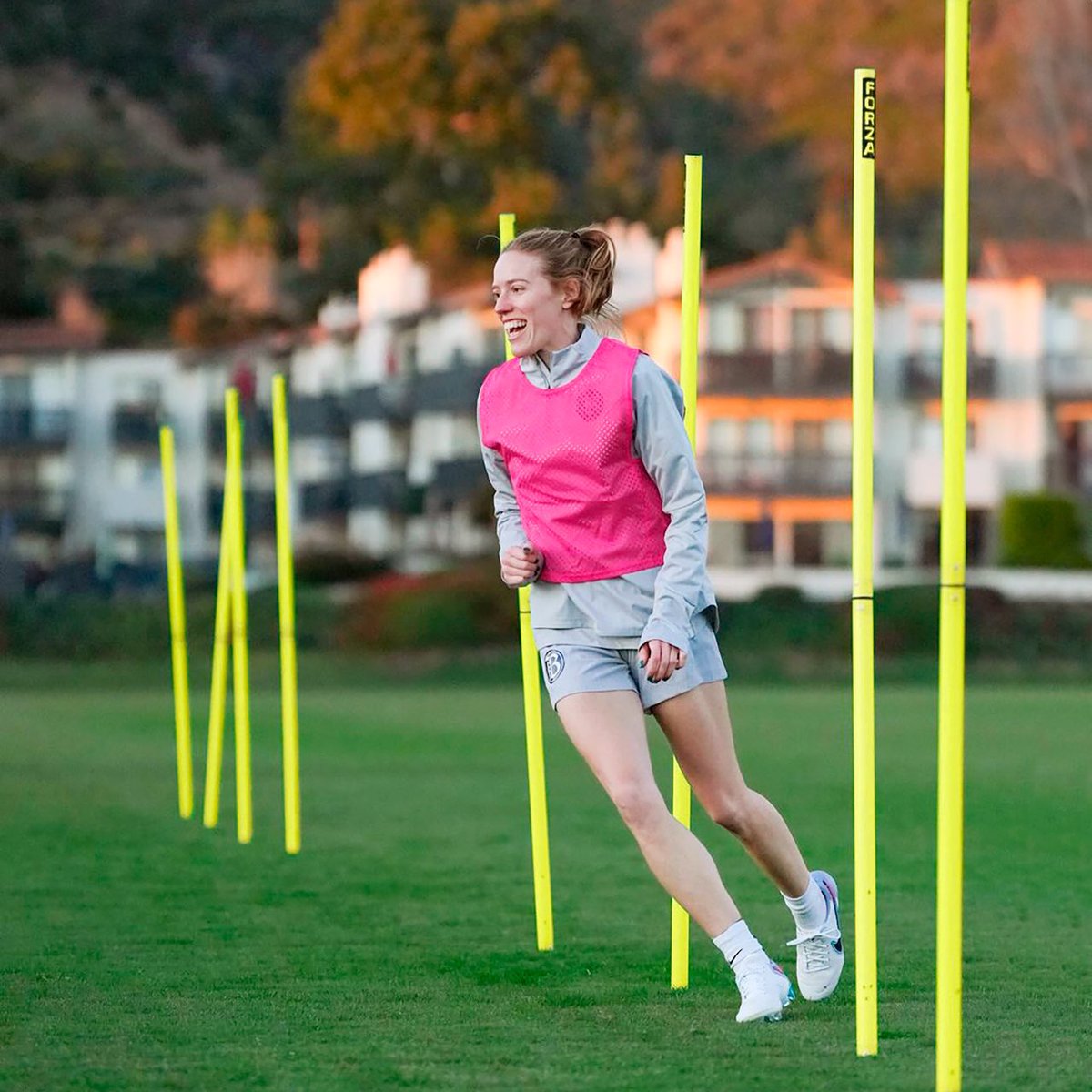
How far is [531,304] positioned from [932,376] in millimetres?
56276

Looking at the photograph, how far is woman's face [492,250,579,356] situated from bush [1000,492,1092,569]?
48.7 m

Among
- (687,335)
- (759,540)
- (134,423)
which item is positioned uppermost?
(687,335)

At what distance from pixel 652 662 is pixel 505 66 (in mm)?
70746

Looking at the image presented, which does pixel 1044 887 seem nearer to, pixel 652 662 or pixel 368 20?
pixel 652 662

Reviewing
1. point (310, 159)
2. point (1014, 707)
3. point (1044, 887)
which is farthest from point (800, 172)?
point (1044, 887)

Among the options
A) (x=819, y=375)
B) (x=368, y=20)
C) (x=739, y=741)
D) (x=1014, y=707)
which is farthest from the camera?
(x=368, y=20)

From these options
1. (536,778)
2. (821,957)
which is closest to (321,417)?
(536,778)

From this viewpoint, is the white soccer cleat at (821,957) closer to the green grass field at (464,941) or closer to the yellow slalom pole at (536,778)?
the green grass field at (464,941)

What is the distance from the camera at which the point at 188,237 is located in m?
84.1

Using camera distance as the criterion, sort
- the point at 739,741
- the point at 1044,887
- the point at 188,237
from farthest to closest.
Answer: the point at 188,237, the point at 739,741, the point at 1044,887

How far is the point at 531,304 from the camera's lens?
6250mm

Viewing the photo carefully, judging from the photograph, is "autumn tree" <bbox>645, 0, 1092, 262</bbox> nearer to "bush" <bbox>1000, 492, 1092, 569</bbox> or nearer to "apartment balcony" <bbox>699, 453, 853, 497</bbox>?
"apartment balcony" <bbox>699, 453, 853, 497</bbox>

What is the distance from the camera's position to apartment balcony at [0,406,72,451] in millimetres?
75000

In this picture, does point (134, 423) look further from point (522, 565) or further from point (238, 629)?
point (522, 565)
